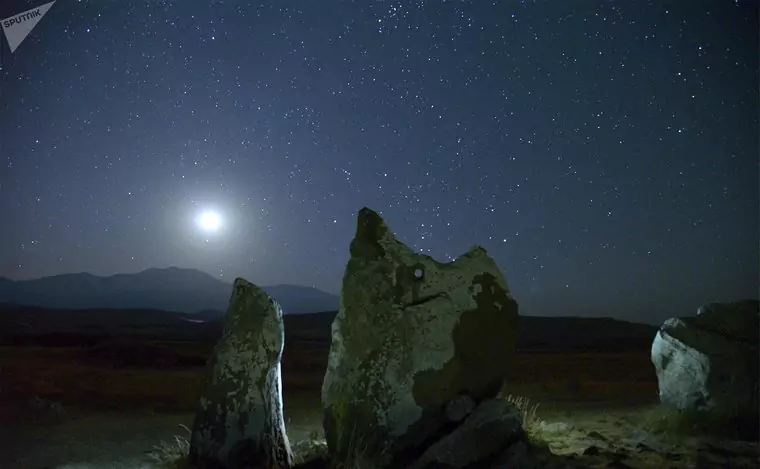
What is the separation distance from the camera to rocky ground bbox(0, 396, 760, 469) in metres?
7.24

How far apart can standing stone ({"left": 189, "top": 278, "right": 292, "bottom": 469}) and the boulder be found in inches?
236

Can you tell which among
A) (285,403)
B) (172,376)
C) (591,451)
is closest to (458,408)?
(591,451)

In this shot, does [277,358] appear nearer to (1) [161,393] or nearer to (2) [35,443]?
(2) [35,443]

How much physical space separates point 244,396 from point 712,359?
674 cm

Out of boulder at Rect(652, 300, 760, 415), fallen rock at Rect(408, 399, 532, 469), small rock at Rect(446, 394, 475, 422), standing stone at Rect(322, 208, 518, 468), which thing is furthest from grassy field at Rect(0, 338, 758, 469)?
standing stone at Rect(322, 208, 518, 468)

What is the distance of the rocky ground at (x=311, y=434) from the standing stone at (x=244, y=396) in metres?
1.26

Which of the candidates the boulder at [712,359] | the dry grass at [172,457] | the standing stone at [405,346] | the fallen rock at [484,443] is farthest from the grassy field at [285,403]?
the standing stone at [405,346]

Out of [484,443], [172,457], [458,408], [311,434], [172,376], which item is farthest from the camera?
[172,376]

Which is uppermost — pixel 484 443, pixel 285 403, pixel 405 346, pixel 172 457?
pixel 405 346

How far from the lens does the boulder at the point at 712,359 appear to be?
8.82 meters

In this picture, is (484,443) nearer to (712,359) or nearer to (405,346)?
(405,346)

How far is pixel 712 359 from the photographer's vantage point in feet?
29.8

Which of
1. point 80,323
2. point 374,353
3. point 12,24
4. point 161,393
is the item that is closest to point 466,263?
point 374,353

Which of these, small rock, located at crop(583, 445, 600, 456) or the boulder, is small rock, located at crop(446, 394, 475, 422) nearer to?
small rock, located at crop(583, 445, 600, 456)
